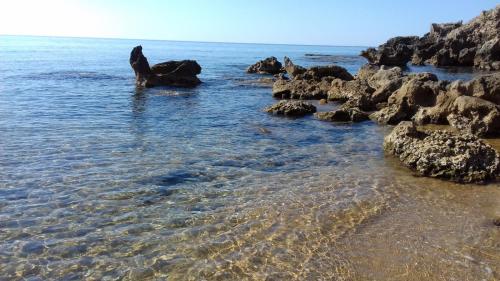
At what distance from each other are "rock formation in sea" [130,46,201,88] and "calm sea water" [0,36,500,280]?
1588 cm

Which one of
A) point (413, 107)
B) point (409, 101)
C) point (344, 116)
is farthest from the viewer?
point (409, 101)

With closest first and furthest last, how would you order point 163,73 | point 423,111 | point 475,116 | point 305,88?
point 475,116 → point 423,111 → point 305,88 → point 163,73

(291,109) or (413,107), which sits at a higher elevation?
(413,107)

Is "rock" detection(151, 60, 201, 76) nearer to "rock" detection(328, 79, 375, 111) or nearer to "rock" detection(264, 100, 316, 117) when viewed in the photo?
"rock" detection(328, 79, 375, 111)

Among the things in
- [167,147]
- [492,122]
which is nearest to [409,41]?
[492,122]

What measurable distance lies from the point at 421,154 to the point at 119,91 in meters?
21.9

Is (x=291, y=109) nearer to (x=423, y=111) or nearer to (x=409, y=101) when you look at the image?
(x=409, y=101)

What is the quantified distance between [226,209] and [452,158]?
6.14 meters

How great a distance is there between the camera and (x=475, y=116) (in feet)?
53.7

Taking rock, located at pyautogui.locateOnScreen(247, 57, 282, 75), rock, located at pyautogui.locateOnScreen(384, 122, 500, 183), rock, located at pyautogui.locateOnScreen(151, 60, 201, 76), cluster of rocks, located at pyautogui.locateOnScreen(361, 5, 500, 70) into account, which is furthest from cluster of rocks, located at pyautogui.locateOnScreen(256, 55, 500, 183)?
cluster of rocks, located at pyautogui.locateOnScreen(361, 5, 500, 70)

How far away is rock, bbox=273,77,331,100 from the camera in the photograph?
88.8 ft

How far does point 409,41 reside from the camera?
87.0 metres

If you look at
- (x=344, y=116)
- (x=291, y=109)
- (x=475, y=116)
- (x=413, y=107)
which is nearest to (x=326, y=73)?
(x=291, y=109)

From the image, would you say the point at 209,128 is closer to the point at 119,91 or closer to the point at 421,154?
the point at 421,154
